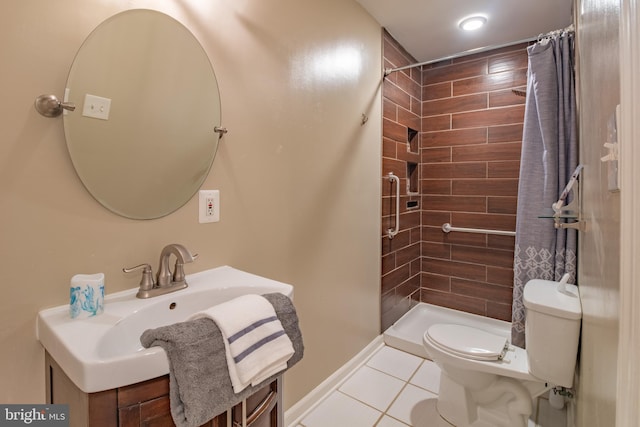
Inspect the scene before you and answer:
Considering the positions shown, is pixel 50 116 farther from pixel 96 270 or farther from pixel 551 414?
pixel 551 414

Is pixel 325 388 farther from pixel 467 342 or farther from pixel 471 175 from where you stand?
pixel 471 175

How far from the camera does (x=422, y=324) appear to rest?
9.14 ft

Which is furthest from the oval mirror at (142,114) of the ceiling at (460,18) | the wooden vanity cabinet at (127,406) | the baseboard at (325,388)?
the ceiling at (460,18)

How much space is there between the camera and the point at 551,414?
1.77 metres

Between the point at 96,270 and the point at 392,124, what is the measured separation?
2243 millimetres

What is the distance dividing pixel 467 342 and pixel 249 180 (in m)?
1.41

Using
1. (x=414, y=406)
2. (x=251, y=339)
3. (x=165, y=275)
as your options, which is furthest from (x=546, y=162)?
(x=165, y=275)

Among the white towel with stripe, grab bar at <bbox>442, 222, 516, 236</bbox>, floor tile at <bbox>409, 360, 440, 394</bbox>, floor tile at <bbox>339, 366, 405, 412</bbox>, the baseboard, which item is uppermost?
grab bar at <bbox>442, 222, 516, 236</bbox>

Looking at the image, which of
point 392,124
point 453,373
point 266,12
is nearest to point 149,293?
point 266,12

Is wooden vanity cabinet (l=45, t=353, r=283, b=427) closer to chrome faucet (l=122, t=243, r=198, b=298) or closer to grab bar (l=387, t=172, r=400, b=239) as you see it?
chrome faucet (l=122, t=243, r=198, b=298)

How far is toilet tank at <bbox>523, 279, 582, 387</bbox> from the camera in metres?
1.40

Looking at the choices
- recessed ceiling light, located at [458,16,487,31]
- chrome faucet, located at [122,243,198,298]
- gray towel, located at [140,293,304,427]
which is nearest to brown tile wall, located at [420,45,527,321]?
recessed ceiling light, located at [458,16,487,31]

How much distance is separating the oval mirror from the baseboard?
4.25 ft

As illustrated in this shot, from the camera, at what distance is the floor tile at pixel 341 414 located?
5.50ft
